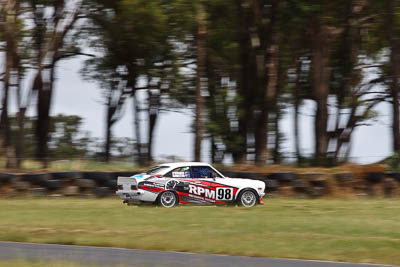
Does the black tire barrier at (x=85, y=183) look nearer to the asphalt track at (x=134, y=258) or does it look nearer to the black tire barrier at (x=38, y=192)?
the black tire barrier at (x=38, y=192)

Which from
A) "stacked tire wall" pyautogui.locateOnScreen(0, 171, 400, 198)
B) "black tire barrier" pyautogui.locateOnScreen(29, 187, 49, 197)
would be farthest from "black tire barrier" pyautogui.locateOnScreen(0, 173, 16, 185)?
"black tire barrier" pyautogui.locateOnScreen(29, 187, 49, 197)

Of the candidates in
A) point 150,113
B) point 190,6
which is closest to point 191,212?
point 190,6

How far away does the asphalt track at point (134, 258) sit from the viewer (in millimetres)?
9859

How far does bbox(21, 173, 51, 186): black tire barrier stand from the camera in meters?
21.4

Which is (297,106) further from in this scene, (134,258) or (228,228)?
(134,258)

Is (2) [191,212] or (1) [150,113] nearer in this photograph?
(2) [191,212]

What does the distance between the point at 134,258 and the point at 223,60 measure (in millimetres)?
27331

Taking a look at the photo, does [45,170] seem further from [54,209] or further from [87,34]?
[87,34]

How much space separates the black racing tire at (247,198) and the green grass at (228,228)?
360 millimetres

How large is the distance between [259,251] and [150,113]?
2831 cm

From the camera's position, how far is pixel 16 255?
1050cm

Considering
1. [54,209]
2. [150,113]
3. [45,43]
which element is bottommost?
[54,209]

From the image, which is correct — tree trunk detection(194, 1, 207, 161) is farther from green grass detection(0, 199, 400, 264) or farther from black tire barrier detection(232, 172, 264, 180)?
green grass detection(0, 199, 400, 264)

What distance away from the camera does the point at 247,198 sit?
58.6ft
